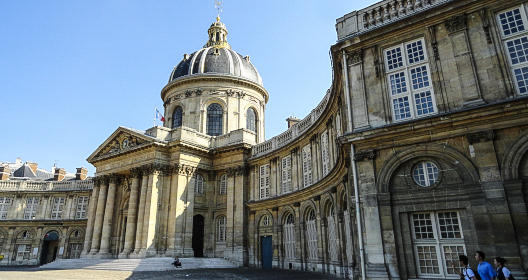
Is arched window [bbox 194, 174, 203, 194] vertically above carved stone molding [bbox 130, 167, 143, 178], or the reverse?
carved stone molding [bbox 130, 167, 143, 178]

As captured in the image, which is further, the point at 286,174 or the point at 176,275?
the point at 286,174

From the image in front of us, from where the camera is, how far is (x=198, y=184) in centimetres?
2950

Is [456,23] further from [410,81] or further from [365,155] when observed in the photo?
[365,155]

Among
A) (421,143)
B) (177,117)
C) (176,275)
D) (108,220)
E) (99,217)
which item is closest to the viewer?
(421,143)

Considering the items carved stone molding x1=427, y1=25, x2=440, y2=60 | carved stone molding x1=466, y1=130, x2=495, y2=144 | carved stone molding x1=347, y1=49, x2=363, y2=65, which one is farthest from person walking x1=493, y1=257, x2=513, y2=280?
carved stone molding x1=347, y1=49, x2=363, y2=65

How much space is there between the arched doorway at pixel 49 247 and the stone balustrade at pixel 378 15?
128ft

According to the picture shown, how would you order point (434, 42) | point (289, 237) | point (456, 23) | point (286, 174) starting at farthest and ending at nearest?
point (286, 174) < point (289, 237) < point (434, 42) < point (456, 23)

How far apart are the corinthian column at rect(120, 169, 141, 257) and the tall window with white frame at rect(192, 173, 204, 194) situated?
14.1ft

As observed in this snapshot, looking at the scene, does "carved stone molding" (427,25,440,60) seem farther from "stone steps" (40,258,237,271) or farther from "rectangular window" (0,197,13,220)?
"rectangular window" (0,197,13,220)

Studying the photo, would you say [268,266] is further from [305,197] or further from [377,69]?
[377,69]

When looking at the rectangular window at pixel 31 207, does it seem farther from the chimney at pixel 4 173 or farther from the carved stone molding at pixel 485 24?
the carved stone molding at pixel 485 24

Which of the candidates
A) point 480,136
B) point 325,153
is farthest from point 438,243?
point 325,153

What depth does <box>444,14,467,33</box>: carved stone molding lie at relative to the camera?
11.9 m

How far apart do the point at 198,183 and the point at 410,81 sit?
20616mm
